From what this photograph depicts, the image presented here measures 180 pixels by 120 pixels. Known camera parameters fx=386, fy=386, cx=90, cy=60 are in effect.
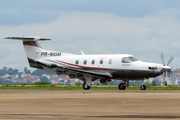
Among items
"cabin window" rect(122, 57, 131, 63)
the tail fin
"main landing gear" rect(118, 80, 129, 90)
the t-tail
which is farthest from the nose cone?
the tail fin

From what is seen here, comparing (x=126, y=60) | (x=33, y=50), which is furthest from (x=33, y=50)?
(x=126, y=60)

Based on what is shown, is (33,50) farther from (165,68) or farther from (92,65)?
(165,68)

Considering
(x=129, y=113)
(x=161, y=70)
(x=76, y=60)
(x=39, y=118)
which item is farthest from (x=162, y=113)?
(x=76, y=60)

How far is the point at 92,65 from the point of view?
42312 mm

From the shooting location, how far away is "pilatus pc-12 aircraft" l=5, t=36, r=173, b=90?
128ft

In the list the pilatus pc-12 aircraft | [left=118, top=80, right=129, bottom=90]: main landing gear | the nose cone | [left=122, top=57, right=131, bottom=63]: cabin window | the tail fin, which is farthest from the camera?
the tail fin

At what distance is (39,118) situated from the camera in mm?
12828

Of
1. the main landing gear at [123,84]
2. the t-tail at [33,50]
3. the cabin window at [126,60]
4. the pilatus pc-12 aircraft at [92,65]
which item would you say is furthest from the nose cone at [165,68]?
the t-tail at [33,50]

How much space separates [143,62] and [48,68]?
38.2ft

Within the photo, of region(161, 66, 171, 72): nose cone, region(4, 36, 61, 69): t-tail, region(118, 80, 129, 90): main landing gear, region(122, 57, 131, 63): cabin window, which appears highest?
region(4, 36, 61, 69): t-tail

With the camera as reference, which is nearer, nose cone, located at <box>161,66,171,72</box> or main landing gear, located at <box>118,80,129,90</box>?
nose cone, located at <box>161,66,171,72</box>

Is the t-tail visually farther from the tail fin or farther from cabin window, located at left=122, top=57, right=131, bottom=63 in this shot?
cabin window, located at left=122, top=57, right=131, bottom=63

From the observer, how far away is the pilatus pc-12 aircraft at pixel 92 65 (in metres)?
38.9

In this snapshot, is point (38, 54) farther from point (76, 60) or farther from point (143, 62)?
point (143, 62)
